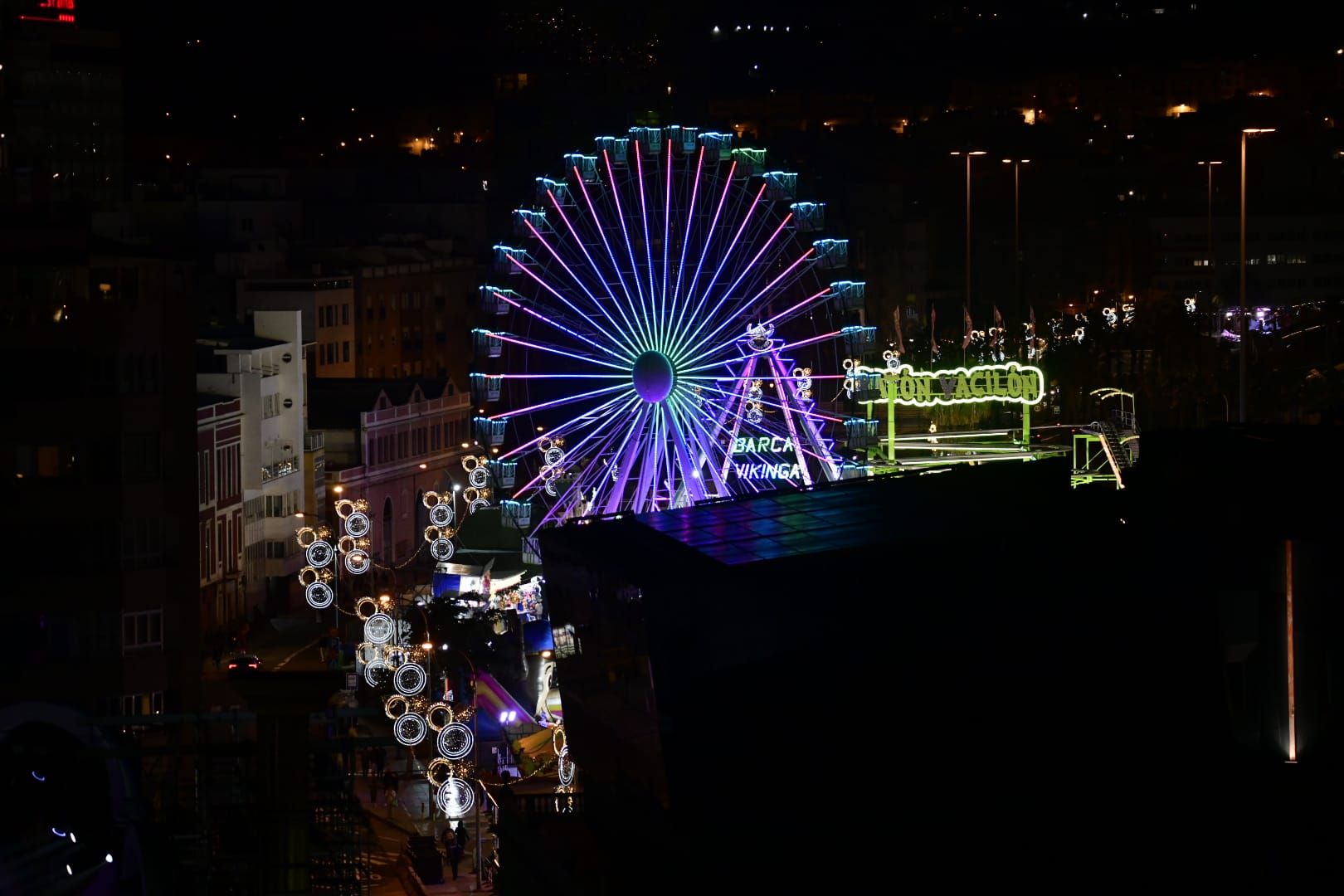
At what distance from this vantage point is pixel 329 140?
177 m

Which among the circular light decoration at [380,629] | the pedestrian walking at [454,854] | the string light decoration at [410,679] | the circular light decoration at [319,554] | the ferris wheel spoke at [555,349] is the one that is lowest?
the pedestrian walking at [454,854]

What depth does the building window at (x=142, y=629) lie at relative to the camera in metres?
44.7

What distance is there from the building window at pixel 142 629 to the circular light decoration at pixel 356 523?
25328 millimetres

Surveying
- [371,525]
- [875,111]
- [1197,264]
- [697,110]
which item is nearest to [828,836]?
[371,525]

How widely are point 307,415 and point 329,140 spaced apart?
84254mm

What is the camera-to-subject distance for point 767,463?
5441 centimetres

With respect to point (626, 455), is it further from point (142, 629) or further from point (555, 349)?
point (142, 629)

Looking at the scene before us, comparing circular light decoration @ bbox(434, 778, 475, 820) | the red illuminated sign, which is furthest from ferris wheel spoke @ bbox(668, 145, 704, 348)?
the red illuminated sign

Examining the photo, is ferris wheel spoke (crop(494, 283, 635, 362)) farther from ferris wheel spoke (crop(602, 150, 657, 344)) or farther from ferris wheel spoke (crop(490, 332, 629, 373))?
ferris wheel spoke (crop(602, 150, 657, 344))

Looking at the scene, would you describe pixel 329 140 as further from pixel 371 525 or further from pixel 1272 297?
pixel 371 525

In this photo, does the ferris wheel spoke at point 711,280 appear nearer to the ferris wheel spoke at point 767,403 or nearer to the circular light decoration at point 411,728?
the ferris wheel spoke at point 767,403

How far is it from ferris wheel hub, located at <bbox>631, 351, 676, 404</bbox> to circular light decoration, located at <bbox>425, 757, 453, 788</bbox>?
751 cm

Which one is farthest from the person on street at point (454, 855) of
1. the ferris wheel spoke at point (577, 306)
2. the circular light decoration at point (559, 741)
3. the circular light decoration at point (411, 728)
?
the ferris wheel spoke at point (577, 306)

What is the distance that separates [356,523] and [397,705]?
1454 cm
